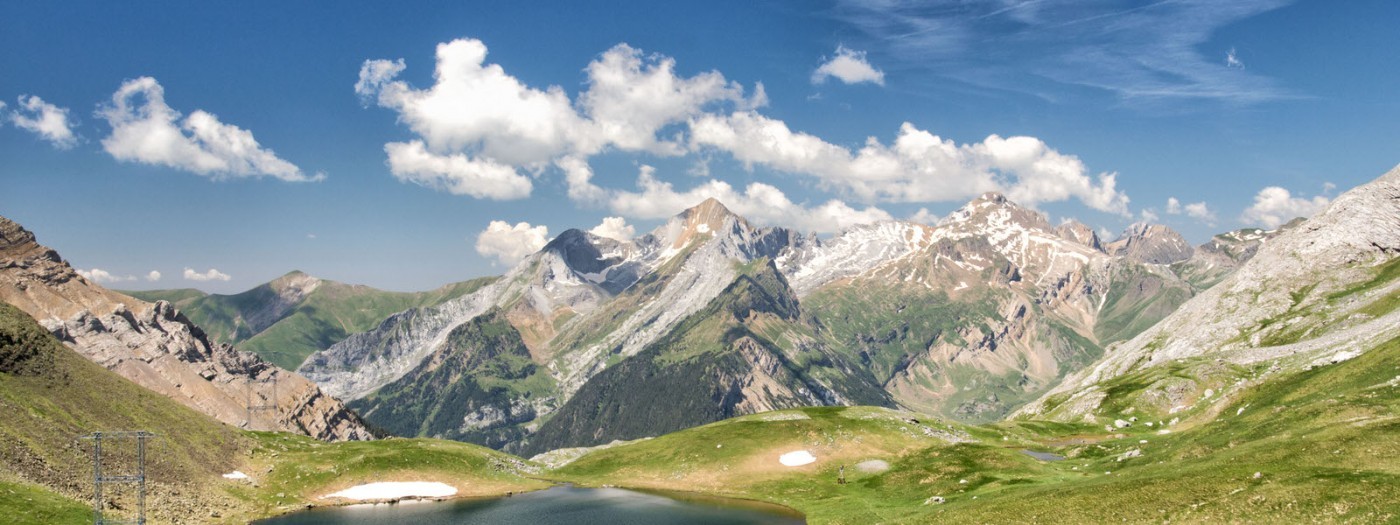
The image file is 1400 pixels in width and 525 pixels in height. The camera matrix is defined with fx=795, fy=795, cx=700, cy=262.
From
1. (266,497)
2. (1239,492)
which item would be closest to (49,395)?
(266,497)

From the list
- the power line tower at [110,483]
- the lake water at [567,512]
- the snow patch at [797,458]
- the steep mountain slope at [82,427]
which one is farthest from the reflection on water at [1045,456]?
the steep mountain slope at [82,427]

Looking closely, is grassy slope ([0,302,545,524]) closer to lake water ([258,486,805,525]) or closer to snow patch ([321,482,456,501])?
snow patch ([321,482,456,501])

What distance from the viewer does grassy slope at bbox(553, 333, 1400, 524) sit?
54.9 meters

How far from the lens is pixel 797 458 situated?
11644 cm

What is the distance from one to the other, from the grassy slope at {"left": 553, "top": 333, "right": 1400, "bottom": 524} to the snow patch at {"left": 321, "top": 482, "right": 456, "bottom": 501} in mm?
23114

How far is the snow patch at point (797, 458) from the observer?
11512 cm

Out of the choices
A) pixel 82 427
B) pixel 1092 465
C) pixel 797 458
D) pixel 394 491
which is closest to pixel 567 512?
pixel 394 491

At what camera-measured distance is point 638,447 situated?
457 feet

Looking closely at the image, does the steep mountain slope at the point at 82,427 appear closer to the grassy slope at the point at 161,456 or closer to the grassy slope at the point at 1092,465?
the grassy slope at the point at 161,456

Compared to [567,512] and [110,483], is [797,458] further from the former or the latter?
[110,483]

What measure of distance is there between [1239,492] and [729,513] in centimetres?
5407

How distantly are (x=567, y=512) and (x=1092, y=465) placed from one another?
63151 mm

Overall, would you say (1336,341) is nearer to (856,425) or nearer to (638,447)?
(856,425)

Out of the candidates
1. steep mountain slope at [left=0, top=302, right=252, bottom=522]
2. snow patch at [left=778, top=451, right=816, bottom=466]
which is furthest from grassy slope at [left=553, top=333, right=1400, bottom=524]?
steep mountain slope at [left=0, top=302, right=252, bottom=522]
